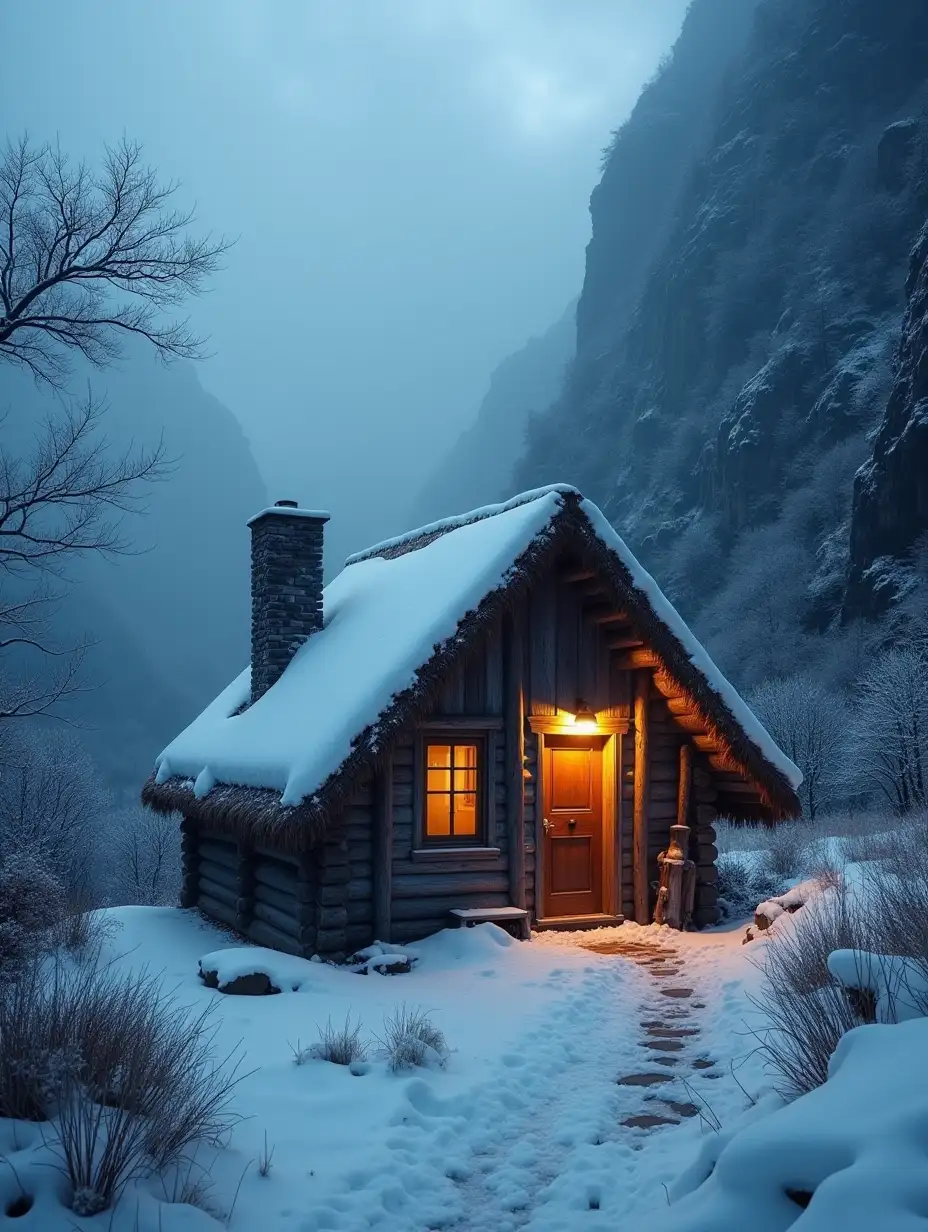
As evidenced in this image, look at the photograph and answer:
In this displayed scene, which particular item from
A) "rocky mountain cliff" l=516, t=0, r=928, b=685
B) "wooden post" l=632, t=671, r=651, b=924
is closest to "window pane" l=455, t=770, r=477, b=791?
"wooden post" l=632, t=671, r=651, b=924

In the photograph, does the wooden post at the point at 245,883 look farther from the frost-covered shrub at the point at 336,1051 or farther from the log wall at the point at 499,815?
the frost-covered shrub at the point at 336,1051

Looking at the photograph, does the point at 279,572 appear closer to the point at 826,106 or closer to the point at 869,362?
Result: the point at 869,362

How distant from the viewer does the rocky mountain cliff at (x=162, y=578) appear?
83.5 m

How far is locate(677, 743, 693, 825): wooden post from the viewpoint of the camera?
39.1 feet

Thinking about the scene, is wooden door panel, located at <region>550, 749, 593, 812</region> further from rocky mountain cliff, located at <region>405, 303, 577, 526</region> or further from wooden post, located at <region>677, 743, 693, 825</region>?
rocky mountain cliff, located at <region>405, 303, 577, 526</region>

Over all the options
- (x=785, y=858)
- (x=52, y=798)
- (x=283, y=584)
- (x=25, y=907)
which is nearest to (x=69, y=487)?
(x=283, y=584)

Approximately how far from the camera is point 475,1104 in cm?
584

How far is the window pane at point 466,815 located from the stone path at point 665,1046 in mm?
1823

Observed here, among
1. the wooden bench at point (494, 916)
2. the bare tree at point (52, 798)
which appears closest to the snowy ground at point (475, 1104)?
the wooden bench at point (494, 916)

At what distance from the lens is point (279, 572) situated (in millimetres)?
12234

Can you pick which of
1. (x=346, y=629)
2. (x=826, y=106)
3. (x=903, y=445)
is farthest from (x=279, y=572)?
(x=826, y=106)

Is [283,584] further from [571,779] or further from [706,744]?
[706,744]

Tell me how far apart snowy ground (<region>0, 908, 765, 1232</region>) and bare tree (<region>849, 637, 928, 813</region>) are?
14.9 meters

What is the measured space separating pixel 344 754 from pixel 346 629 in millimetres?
3324
